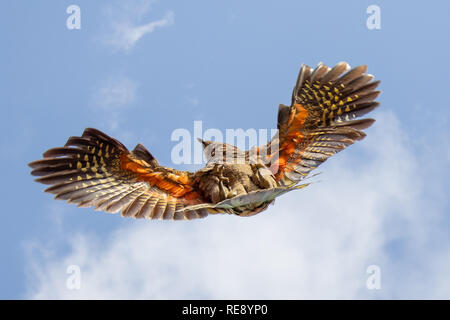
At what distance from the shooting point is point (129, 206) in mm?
13258

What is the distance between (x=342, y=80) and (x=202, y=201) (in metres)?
4.55

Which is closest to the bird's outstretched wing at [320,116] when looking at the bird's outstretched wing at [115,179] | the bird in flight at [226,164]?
the bird in flight at [226,164]

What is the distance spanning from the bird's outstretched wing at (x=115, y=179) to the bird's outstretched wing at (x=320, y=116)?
2.39 metres

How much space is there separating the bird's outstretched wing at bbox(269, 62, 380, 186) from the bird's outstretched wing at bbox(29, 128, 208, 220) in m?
2.39

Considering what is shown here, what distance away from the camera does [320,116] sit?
1463cm

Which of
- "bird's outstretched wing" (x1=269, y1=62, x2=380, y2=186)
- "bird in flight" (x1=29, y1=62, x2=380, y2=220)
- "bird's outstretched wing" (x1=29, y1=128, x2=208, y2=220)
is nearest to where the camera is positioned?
"bird in flight" (x1=29, y1=62, x2=380, y2=220)

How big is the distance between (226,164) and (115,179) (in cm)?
254

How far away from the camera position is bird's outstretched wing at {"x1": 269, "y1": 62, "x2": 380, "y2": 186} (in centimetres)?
1427

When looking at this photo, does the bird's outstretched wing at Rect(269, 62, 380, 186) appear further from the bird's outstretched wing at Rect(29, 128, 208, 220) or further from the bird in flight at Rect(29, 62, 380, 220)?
the bird's outstretched wing at Rect(29, 128, 208, 220)

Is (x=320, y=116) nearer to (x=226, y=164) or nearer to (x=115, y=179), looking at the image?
(x=226, y=164)

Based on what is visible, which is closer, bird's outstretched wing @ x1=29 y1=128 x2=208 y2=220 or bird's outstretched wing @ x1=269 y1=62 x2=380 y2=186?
bird's outstretched wing @ x1=29 y1=128 x2=208 y2=220

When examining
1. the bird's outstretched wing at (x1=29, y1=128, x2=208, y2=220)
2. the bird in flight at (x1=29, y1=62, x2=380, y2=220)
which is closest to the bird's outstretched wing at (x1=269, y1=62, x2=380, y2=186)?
the bird in flight at (x1=29, y1=62, x2=380, y2=220)

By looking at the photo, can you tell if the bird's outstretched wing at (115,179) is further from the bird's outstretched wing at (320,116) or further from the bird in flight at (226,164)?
the bird's outstretched wing at (320,116)

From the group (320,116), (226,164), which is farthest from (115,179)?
(320,116)
